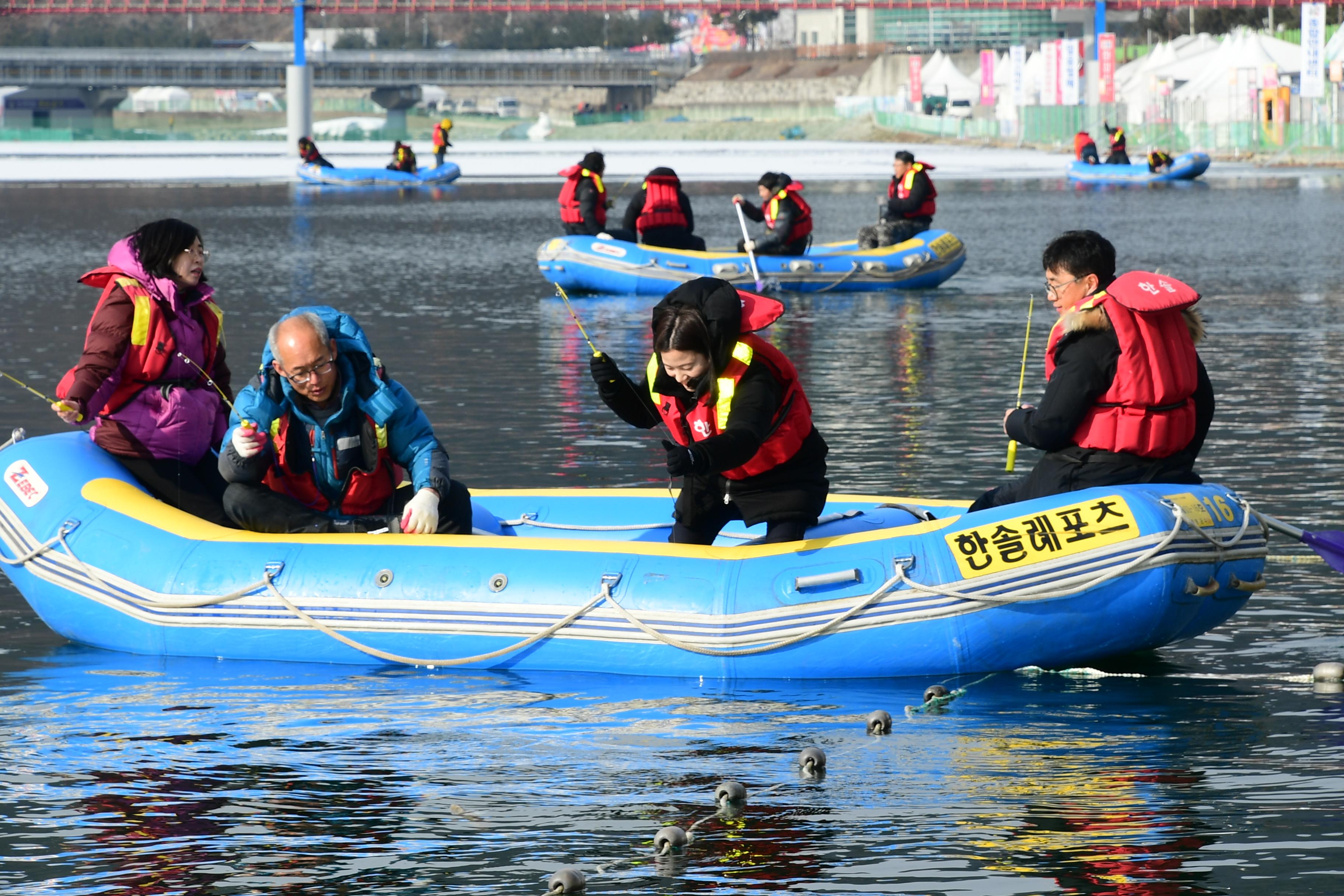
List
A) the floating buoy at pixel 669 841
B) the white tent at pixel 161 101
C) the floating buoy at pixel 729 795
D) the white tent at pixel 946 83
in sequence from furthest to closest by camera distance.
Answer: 1. the white tent at pixel 161 101
2. the white tent at pixel 946 83
3. the floating buoy at pixel 729 795
4. the floating buoy at pixel 669 841

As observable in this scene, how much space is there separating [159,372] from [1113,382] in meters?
3.62

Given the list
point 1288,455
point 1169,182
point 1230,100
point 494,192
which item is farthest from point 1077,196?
point 1288,455

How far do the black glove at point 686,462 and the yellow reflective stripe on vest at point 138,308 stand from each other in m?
2.22

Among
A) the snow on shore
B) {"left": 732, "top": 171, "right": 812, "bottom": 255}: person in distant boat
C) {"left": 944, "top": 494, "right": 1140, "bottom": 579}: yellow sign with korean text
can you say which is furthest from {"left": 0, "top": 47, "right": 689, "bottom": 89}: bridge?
{"left": 944, "top": 494, "right": 1140, "bottom": 579}: yellow sign with korean text

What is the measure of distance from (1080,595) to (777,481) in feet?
3.72

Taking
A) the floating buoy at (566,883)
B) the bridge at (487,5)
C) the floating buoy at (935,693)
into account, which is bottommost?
the floating buoy at (566,883)

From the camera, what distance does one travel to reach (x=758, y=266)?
2050 cm

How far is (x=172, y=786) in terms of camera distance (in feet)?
18.6

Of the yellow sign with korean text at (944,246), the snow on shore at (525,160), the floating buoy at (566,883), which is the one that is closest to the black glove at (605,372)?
the floating buoy at (566,883)

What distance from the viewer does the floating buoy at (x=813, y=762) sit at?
5688mm

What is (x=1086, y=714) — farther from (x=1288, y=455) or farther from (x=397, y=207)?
(x=397, y=207)

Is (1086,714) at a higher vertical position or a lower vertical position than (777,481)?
lower

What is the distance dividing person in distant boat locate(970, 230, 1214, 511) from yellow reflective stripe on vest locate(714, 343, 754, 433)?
1.00 metres

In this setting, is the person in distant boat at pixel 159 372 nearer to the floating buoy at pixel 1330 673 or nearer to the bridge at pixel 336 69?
the floating buoy at pixel 1330 673
